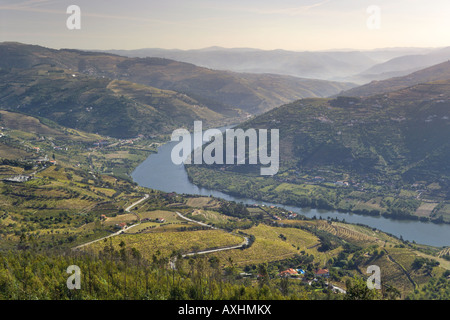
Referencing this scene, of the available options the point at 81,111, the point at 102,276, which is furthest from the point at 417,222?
the point at 81,111

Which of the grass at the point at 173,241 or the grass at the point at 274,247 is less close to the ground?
the grass at the point at 173,241

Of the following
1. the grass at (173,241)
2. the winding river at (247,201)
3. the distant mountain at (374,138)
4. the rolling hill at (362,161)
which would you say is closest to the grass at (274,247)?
the grass at (173,241)

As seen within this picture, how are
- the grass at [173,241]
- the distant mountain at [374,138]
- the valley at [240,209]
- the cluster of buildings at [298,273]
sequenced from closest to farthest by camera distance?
the valley at [240,209] < the cluster of buildings at [298,273] < the grass at [173,241] < the distant mountain at [374,138]

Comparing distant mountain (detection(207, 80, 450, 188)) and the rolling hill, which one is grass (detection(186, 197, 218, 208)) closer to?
the rolling hill

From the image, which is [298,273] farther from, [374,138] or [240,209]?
[374,138]

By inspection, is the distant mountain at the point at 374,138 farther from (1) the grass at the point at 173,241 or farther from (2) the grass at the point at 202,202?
(1) the grass at the point at 173,241

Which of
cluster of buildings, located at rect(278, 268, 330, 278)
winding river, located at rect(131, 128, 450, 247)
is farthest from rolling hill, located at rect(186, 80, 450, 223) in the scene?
cluster of buildings, located at rect(278, 268, 330, 278)

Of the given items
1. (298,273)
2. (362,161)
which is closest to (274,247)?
(298,273)
